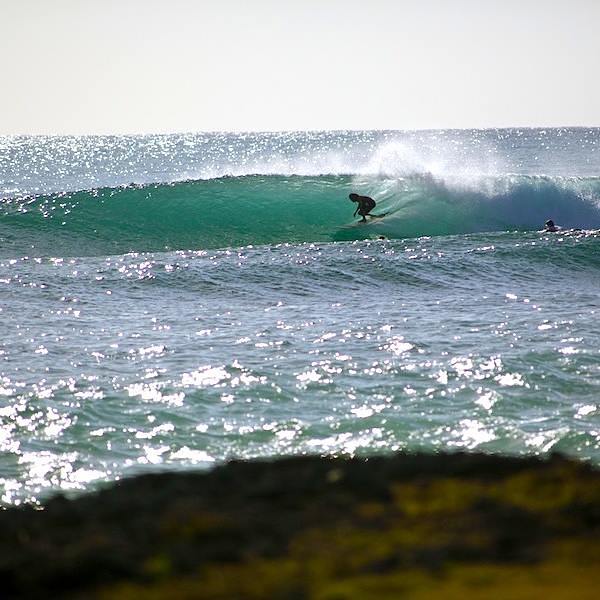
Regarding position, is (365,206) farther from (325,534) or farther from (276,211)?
(325,534)

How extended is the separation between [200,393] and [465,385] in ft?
9.30

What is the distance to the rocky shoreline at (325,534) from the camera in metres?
2.28

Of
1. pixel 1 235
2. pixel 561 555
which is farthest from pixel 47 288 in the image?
pixel 561 555

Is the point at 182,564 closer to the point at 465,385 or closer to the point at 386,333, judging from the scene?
the point at 465,385

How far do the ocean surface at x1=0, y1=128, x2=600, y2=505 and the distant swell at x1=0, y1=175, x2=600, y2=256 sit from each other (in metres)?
0.10

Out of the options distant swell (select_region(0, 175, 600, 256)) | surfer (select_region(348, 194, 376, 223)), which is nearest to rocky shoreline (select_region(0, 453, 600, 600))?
distant swell (select_region(0, 175, 600, 256))

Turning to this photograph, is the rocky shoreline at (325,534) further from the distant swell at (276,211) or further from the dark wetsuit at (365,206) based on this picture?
the dark wetsuit at (365,206)

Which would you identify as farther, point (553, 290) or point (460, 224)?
point (460, 224)

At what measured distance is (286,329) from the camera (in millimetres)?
14273

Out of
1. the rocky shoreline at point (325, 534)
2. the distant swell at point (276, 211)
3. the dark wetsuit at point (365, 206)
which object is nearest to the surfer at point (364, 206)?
the dark wetsuit at point (365, 206)

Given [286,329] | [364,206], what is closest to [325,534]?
[286,329]

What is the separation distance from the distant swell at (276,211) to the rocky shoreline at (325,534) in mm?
23071

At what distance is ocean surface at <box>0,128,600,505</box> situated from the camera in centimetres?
923

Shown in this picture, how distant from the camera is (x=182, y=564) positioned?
2373 millimetres
